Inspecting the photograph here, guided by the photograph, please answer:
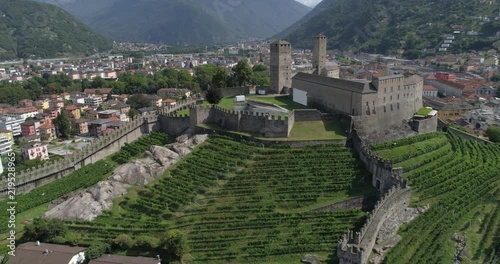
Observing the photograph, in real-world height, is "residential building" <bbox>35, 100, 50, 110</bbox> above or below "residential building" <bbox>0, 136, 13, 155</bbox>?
above

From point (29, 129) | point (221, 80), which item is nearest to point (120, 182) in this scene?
point (221, 80)

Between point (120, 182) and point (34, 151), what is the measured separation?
3074cm

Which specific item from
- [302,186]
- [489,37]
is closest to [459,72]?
[489,37]

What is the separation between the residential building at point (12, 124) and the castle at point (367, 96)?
5571 centimetres

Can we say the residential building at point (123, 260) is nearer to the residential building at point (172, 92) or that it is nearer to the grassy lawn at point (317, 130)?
the grassy lawn at point (317, 130)

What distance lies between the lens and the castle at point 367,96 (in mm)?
40875

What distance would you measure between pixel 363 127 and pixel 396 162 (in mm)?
4841

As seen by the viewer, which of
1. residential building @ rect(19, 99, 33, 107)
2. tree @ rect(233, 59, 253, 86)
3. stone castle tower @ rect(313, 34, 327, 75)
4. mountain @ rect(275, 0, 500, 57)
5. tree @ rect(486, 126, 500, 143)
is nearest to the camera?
tree @ rect(486, 126, 500, 143)

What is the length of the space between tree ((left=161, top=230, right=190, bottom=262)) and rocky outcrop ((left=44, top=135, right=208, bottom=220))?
26.1ft

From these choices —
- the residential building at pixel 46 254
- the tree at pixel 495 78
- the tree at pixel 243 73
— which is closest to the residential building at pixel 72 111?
the tree at pixel 243 73

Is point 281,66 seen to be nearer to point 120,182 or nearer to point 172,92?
point 120,182

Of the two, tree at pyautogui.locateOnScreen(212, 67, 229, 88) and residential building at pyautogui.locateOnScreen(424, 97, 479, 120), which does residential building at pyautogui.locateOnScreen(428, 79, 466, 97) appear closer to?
residential building at pyautogui.locateOnScreen(424, 97, 479, 120)

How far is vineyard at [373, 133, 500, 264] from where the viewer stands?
28891 millimetres

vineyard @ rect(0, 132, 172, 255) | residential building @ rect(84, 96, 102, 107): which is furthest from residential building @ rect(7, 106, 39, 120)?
vineyard @ rect(0, 132, 172, 255)
